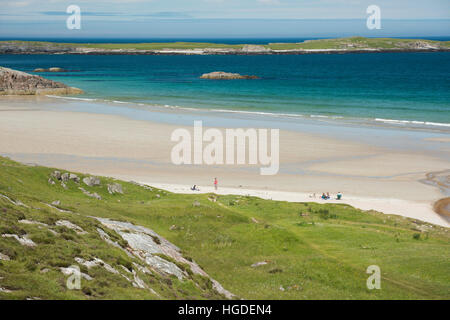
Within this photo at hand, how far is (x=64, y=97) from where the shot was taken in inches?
4439

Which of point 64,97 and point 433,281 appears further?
point 64,97

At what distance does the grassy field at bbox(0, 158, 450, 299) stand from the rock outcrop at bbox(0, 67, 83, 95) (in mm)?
86096

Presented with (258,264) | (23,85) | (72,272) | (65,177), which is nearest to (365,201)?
(258,264)

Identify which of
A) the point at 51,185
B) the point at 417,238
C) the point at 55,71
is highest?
the point at 55,71

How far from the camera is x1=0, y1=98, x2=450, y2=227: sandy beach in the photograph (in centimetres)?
4300

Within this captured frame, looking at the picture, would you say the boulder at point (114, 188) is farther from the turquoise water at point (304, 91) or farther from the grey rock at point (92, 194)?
the turquoise water at point (304, 91)

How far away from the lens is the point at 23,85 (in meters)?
116

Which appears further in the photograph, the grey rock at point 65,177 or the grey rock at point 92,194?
the grey rock at point 65,177

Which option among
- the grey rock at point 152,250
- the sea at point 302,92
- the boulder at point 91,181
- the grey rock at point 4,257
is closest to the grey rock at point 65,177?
the boulder at point 91,181

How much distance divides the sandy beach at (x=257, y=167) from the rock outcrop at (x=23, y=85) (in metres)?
42.7

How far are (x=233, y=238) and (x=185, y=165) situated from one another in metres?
27.1

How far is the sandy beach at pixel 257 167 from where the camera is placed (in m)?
43.0
